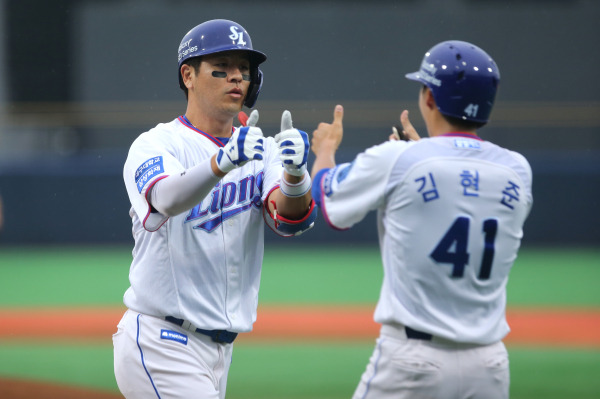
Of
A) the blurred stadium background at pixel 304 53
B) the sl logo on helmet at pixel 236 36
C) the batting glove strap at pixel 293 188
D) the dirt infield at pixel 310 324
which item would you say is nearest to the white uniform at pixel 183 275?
the batting glove strap at pixel 293 188

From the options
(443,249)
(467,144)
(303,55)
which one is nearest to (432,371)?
(443,249)

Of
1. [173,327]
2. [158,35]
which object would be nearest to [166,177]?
[173,327]

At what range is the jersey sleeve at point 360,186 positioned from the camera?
9.52 ft

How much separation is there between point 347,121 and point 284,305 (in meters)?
6.77

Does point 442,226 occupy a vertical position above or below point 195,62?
below

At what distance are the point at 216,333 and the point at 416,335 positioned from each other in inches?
36.7

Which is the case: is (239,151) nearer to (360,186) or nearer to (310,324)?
(360,186)

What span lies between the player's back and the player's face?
99 centimetres

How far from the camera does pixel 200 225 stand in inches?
135

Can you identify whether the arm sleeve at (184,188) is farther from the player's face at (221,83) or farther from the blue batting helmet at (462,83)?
the blue batting helmet at (462,83)

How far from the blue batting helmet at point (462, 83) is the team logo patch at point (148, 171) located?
3.51 ft

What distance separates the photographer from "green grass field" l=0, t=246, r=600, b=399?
20.7ft

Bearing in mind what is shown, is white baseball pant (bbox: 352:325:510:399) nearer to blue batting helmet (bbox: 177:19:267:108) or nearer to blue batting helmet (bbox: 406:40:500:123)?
blue batting helmet (bbox: 406:40:500:123)

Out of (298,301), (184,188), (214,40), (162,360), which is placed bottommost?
(298,301)
